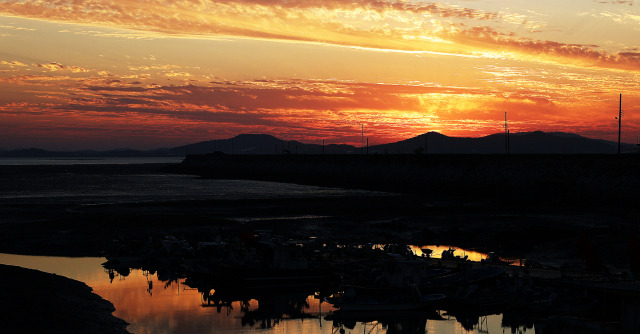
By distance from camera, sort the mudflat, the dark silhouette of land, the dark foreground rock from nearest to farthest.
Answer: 1. the dark foreground rock
2. the dark silhouette of land
3. the mudflat

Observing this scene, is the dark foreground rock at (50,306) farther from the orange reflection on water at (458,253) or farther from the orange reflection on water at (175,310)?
the orange reflection on water at (458,253)

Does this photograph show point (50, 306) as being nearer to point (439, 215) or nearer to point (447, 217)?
point (447, 217)

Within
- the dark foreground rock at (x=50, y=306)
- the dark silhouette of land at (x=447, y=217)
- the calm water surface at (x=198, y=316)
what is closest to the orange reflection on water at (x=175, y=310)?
the calm water surface at (x=198, y=316)

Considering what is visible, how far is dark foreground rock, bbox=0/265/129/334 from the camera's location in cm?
2528

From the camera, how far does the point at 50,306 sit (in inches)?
1109

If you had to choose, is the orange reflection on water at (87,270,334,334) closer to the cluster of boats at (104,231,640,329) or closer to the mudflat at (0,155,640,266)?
the cluster of boats at (104,231,640,329)

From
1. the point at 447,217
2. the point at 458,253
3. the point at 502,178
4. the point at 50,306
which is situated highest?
the point at 50,306

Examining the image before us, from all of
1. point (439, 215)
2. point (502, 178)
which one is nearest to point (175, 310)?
point (439, 215)

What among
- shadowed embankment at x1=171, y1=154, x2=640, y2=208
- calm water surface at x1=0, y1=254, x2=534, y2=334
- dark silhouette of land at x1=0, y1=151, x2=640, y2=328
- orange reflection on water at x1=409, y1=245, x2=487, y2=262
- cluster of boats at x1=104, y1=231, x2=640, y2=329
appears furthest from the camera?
shadowed embankment at x1=171, y1=154, x2=640, y2=208

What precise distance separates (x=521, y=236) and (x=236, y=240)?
21.0 m

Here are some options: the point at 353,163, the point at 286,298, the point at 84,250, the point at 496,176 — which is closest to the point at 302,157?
the point at 353,163

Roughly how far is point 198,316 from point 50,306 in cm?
635

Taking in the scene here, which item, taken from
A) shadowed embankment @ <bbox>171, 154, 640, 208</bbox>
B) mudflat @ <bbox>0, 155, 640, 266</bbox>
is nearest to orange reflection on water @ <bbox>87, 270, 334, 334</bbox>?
mudflat @ <bbox>0, 155, 640, 266</bbox>

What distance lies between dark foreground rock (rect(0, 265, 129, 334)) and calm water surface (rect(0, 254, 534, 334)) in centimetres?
105
